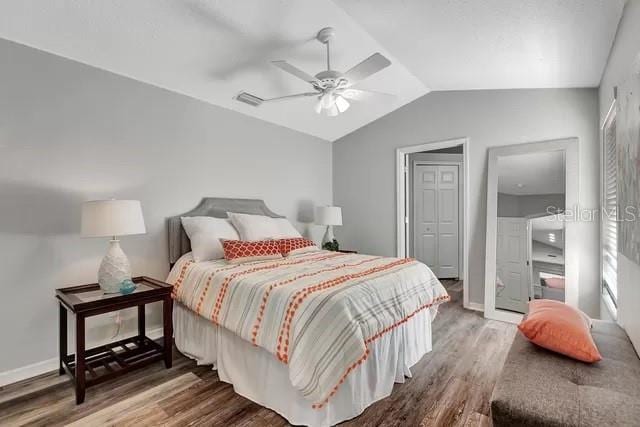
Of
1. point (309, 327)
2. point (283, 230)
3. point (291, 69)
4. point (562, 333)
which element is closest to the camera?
point (562, 333)

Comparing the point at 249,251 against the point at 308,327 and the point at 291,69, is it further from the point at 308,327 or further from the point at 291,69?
the point at 291,69

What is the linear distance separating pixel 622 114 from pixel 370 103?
269cm

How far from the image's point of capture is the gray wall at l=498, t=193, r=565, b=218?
326 cm

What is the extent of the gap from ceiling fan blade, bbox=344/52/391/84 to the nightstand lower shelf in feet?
8.36

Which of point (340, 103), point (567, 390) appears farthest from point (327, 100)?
point (567, 390)

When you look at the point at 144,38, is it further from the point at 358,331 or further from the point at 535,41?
the point at 535,41

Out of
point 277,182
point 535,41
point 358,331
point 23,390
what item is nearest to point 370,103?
point 277,182

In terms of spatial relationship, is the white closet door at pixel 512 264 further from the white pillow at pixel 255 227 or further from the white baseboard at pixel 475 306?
the white pillow at pixel 255 227

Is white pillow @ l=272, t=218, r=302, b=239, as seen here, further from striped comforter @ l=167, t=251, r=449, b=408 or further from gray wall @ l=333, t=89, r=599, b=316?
gray wall @ l=333, t=89, r=599, b=316

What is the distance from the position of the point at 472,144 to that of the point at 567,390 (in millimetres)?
3076

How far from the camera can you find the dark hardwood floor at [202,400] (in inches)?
72.3

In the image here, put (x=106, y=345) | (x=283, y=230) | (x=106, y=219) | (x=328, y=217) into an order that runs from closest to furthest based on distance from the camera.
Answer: (x=106, y=219), (x=106, y=345), (x=283, y=230), (x=328, y=217)

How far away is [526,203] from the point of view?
11.1ft

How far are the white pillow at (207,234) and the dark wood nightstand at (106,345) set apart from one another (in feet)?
1.45
